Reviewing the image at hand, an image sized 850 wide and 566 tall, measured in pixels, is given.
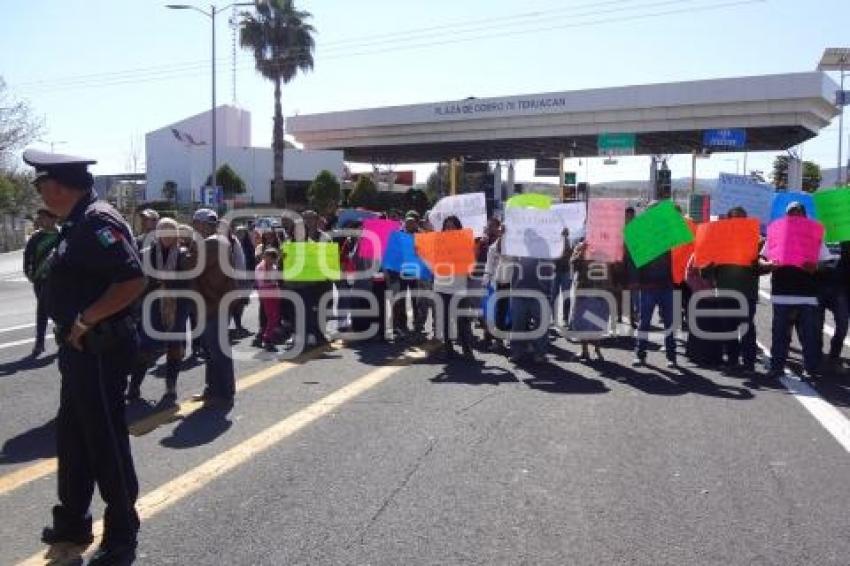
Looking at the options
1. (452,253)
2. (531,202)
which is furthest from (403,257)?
(531,202)

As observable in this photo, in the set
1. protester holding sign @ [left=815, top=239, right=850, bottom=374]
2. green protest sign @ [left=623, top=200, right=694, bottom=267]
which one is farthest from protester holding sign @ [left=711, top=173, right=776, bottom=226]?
protester holding sign @ [left=815, top=239, right=850, bottom=374]

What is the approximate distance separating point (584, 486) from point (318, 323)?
6478mm

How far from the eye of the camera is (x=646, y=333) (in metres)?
9.91

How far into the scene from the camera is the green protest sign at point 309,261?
1123cm

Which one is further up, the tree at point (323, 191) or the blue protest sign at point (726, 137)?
the blue protest sign at point (726, 137)

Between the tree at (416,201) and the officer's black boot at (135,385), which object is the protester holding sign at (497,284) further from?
the tree at (416,201)

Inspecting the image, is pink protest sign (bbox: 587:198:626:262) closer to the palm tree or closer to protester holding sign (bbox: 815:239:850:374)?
protester holding sign (bbox: 815:239:850:374)

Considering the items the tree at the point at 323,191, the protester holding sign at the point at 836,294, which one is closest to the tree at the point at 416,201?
the tree at the point at 323,191

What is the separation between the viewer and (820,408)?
7625 mm

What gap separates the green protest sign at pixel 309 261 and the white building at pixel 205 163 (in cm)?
4490

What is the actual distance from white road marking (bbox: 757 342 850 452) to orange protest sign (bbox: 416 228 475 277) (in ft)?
13.1

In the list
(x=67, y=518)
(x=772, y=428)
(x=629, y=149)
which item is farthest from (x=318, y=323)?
(x=629, y=149)

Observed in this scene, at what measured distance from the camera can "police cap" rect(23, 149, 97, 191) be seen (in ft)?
13.5

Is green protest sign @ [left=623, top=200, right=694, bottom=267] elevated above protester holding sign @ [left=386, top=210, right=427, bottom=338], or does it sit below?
above
